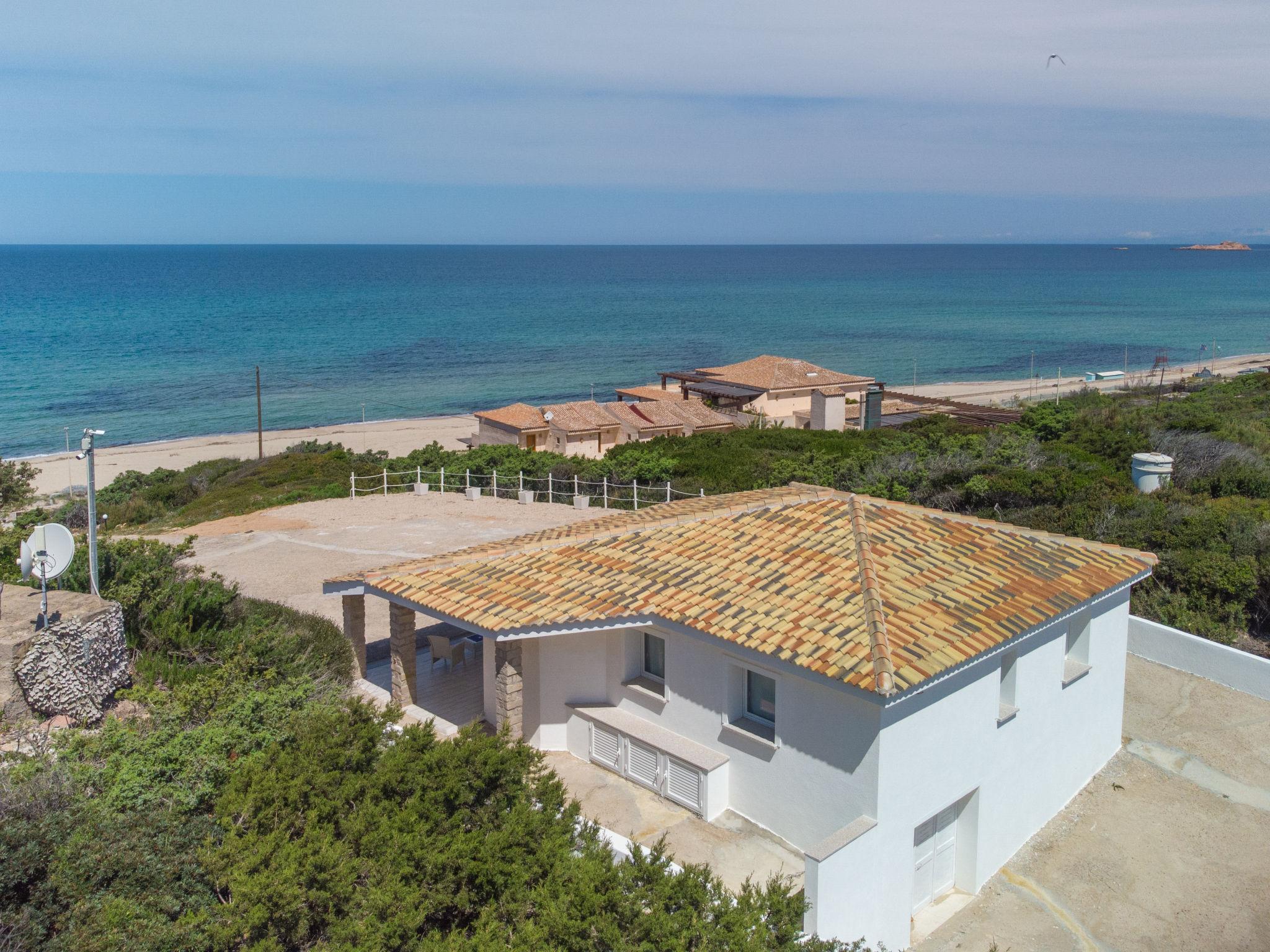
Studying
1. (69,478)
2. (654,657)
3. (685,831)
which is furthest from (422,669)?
(69,478)

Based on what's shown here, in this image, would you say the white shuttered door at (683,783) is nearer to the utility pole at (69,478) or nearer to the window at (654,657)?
A: the window at (654,657)

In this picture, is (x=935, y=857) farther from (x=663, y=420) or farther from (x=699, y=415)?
(x=699, y=415)

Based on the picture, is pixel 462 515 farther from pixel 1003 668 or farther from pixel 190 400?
pixel 190 400

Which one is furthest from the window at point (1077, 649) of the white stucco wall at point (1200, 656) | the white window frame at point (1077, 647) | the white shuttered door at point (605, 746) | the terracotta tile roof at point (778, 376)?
the terracotta tile roof at point (778, 376)

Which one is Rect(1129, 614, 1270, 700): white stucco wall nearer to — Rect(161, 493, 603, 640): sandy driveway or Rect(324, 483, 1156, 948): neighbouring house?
Rect(324, 483, 1156, 948): neighbouring house

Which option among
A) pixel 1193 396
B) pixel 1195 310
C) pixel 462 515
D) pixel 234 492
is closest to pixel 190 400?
pixel 234 492

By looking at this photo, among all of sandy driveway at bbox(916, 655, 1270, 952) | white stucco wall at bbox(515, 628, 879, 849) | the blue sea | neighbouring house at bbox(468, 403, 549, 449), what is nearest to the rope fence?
neighbouring house at bbox(468, 403, 549, 449)
